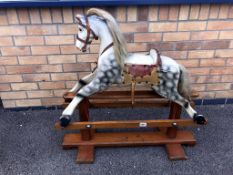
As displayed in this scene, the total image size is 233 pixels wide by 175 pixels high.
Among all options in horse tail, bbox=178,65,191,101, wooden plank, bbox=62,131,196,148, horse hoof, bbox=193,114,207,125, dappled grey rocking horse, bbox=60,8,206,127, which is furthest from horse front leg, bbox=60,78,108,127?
horse hoof, bbox=193,114,207,125

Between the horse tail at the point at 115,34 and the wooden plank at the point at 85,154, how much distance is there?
31.8 inches

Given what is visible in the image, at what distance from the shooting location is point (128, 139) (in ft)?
7.43

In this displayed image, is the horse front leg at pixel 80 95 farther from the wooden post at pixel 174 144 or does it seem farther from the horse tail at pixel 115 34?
the wooden post at pixel 174 144

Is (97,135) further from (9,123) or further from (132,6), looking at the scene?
(132,6)

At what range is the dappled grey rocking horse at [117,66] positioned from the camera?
1.77m

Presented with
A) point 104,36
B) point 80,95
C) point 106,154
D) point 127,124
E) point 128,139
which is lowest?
point 106,154

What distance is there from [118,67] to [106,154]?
2.67ft

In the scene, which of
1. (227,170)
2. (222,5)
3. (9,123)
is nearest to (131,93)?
(227,170)

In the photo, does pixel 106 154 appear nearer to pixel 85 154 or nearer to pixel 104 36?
pixel 85 154

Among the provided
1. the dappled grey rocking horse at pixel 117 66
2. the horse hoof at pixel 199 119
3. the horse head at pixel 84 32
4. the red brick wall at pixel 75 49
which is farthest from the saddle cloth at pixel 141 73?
the red brick wall at pixel 75 49

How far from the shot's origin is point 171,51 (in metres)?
2.48

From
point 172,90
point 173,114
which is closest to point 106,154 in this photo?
point 173,114

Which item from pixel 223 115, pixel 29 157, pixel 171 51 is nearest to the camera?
pixel 29 157

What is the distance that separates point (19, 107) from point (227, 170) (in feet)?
6.77
